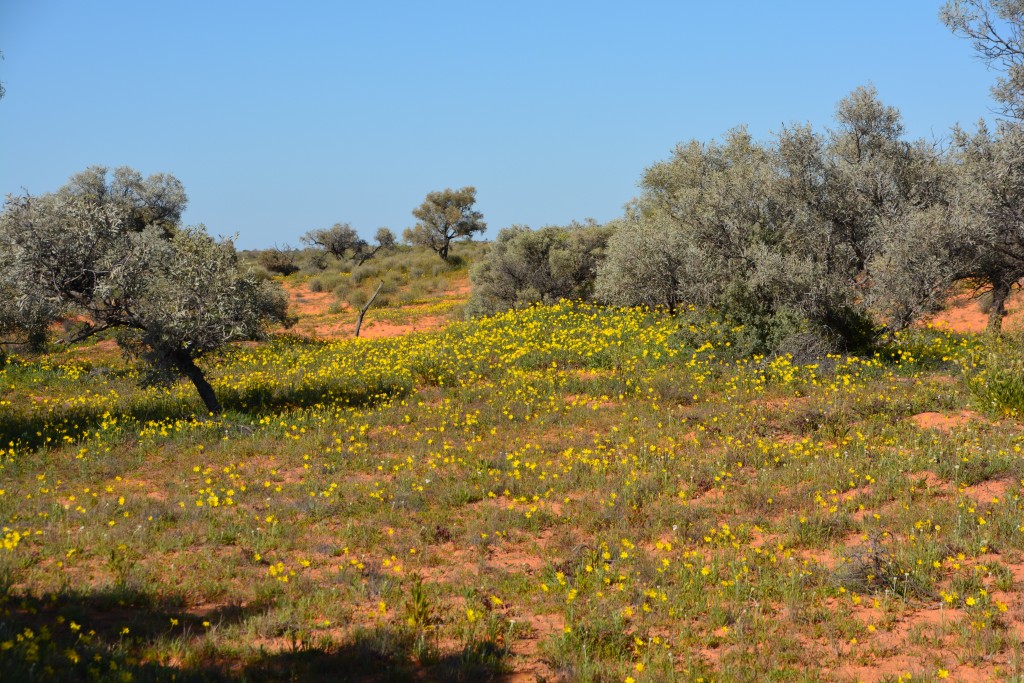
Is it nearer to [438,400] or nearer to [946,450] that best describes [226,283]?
[438,400]

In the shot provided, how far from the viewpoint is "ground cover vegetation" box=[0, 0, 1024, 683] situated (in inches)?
249

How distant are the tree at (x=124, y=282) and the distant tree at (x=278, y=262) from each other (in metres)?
52.8

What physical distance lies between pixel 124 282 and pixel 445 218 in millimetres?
53165

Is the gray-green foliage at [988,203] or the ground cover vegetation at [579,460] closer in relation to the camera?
the ground cover vegetation at [579,460]

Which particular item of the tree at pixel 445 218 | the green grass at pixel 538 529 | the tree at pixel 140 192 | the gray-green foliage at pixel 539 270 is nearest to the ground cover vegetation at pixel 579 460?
the green grass at pixel 538 529

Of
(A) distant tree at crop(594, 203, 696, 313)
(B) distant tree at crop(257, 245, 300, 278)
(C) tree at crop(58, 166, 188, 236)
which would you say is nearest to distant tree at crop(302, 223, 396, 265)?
(B) distant tree at crop(257, 245, 300, 278)

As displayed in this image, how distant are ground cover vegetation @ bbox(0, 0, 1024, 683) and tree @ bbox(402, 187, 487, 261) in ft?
142

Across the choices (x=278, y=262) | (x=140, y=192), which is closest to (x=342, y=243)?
(x=278, y=262)

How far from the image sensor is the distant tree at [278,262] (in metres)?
67.3

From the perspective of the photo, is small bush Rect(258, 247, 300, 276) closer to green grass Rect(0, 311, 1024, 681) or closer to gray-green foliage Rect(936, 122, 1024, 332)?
green grass Rect(0, 311, 1024, 681)

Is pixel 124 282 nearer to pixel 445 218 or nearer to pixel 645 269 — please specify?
pixel 645 269

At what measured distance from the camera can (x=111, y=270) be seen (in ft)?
47.6

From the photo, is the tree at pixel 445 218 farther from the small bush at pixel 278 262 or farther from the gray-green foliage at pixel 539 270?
the gray-green foliage at pixel 539 270

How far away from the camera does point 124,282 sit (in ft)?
Result: 47.7
